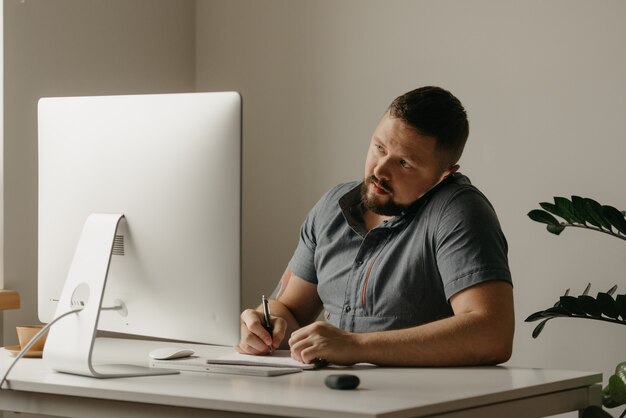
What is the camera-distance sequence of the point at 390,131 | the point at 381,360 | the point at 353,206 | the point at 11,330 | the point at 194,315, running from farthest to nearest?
the point at 11,330
the point at 353,206
the point at 390,131
the point at 381,360
the point at 194,315

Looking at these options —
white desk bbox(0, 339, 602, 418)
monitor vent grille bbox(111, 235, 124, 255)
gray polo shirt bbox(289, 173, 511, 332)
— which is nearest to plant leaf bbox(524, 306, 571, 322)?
gray polo shirt bbox(289, 173, 511, 332)

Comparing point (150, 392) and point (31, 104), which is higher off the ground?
point (31, 104)

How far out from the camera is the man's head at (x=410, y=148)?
211 cm

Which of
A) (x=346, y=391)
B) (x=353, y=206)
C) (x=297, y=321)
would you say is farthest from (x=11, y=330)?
(x=346, y=391)

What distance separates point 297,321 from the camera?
2.31 m

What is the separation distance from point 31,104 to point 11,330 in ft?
2.40

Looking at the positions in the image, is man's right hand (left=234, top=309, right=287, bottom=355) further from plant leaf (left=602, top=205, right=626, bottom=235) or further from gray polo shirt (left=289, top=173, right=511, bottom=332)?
plant leaf (left=602, top=205, right=626, bottom=235)

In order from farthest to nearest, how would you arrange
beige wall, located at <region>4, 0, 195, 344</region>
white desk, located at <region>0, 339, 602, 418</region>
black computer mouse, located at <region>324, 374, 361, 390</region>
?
beige wall, located at <region>4, 0, 195, 344</region>
black computer mouse, located at <region>324, 374, 361, 390</region>
white desk, located at <region>0, 339, 602, 418</region>

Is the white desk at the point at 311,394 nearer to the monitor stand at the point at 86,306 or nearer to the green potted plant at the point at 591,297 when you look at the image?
the monitor stand at the point at 86,306

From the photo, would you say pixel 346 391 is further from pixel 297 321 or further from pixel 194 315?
pixel 297 321

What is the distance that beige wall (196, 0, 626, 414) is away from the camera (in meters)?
2.99

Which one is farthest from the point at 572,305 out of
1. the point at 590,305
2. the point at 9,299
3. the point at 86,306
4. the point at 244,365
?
the point at 9,299

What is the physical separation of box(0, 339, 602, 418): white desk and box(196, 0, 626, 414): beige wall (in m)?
1.27

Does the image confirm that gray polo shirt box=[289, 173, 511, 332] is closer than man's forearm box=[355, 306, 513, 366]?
No
